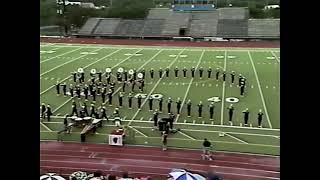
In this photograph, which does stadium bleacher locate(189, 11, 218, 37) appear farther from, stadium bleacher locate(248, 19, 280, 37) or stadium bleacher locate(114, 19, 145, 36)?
stadium bleacher locate(114, 19, 145, 36)

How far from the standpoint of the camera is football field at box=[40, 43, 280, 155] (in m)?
6.01

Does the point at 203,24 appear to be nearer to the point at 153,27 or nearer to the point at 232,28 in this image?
the point at 232,28

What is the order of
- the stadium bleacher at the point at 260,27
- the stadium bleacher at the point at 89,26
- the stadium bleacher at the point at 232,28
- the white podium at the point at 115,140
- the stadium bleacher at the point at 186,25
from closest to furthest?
the white podium at the point at 115,140, the stadium bleacher at the point at 260,27, the stadium bleacher at the point at 232,28, the stadium bleacher at the point at 186,25, the stadium bleacher at the point at 89,26

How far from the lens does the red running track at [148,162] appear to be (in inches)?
188

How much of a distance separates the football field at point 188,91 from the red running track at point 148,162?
0.27 meters

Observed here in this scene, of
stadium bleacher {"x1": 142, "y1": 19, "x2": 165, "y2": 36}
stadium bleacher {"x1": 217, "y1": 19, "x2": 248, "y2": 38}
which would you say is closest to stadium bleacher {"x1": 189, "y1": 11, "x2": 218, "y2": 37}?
stadium bleacher {"x1": 217, "y1": 19, "x2": 248, "y2": 38}

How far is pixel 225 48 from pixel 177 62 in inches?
176

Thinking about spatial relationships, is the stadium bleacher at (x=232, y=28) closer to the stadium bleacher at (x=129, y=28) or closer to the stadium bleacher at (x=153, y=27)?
the stadium bleacher at (x=153, y=27)

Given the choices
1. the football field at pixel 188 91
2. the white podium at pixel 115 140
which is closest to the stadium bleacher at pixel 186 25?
the football field at pixel 188 91

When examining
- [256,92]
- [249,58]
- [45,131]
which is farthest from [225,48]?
[45,131]

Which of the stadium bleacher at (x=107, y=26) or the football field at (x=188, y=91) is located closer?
the football field at (x=188, y=91)

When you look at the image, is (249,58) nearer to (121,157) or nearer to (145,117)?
(145,117)
